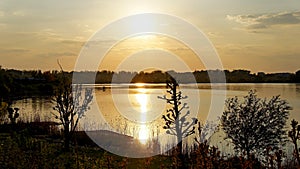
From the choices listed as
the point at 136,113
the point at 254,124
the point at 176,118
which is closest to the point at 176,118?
the point at 176,118

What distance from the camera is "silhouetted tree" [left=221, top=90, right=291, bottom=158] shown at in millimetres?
17500

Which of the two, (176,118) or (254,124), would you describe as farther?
(254,124)

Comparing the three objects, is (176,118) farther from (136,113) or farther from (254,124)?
(136,113)

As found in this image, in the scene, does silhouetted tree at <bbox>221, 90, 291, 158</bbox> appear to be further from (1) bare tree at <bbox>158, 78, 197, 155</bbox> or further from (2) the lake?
(1) bare tree at <bbox>158, 78, 197, 155</bbox>

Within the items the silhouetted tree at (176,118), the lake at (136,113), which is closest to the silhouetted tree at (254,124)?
the lake at (136,113)

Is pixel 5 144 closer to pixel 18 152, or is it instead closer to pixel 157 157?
pixel 18 152

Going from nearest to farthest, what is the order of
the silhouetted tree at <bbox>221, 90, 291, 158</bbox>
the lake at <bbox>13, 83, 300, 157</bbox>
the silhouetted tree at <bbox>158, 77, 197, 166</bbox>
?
the silhouetted tree at <bbox>158, 77, 197, 166</bbox> < the silhouetted tree at <bbox>221, 90, 291, 158</bbox> < the lake at <bbox>13, 83, 300, 157</bbox>

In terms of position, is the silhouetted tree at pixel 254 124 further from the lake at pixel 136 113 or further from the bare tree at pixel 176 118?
the bare tree at pixel 176 118

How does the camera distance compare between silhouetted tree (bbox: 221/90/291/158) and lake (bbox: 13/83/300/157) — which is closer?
silhouetted tree (bbox: 221/90/291/158)

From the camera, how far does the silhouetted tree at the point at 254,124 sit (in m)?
17.5

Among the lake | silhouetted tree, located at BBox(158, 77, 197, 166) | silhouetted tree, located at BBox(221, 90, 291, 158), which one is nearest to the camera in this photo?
silhouetted tree, located at BBox(158, 77, 197, 166)

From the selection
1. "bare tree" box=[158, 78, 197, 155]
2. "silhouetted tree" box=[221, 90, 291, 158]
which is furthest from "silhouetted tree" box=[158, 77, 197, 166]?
"silhouetted tree" box=[221, 90, 291, 158]

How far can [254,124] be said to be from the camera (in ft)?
59.0

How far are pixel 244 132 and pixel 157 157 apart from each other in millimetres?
4784
